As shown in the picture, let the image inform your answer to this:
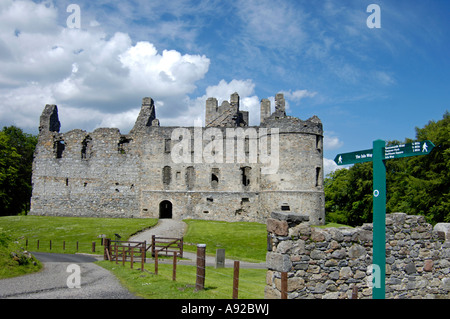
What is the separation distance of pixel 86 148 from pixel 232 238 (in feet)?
74.8

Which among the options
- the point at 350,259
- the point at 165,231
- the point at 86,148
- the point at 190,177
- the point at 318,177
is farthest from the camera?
the point at 86,148

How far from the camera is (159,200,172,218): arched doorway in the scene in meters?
46.2

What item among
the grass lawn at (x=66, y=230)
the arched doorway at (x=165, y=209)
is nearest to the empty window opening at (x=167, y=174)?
the arched doorway at (x=165, y=209)

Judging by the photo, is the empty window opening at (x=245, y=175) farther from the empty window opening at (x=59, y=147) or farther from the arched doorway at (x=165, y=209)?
the empty window opening at (x=59, y=147)

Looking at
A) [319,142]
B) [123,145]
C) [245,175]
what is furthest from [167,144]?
[319,142]

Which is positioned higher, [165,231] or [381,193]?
[381,193]

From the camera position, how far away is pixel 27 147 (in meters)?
62.8

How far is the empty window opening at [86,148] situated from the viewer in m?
46.9

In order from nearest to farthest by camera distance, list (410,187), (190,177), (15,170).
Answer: (410,187)
(190,177)
(15,170)

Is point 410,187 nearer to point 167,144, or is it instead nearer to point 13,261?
point 167,144

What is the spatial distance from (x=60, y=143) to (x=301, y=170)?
1080 inches

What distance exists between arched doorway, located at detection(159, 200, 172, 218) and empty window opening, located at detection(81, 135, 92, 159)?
32.3 ft

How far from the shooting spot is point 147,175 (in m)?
45.6
